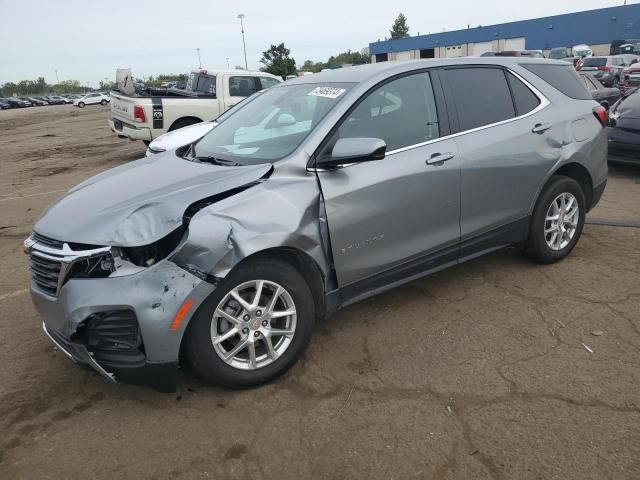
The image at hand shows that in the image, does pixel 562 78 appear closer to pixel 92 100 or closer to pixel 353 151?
pixel 353 151

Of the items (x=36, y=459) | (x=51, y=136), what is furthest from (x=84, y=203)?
(x=51, y=136)

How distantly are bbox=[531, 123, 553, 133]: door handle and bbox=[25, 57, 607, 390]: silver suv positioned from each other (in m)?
0.01

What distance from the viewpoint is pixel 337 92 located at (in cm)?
342

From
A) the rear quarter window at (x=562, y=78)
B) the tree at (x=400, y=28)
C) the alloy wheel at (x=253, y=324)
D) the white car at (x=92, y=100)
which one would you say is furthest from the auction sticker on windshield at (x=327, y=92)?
the tree at (x=400, y=28)

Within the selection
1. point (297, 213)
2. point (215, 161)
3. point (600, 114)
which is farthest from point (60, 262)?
point (600, 114)

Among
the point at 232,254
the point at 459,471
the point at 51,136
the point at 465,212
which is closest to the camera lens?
the point at 459,471

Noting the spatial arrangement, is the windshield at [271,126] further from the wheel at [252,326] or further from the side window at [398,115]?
the wheel at [252,326]

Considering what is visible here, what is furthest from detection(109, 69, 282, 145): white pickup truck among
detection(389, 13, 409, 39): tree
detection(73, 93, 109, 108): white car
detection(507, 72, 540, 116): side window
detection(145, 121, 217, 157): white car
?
detection(389, 13, 409, 39): tree

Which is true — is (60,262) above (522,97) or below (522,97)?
below

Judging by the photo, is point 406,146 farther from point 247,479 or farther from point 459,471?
point 247,479

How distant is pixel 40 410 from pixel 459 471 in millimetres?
2285

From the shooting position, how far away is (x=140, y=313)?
8.36 feet

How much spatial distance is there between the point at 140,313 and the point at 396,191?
68.1 inches

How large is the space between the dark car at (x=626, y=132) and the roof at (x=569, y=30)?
164 feet
